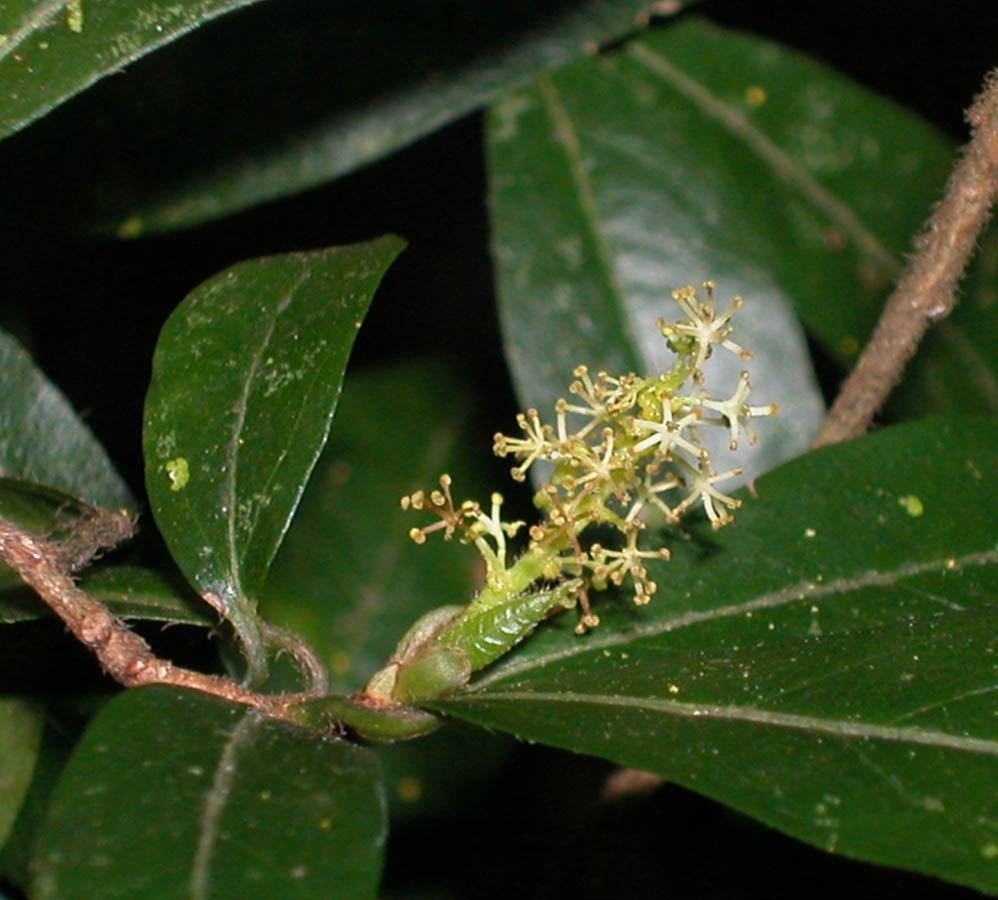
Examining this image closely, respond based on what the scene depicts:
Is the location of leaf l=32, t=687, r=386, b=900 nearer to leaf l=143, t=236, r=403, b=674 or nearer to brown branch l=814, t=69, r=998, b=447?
leaf l=143, t=236, r=403, b=674

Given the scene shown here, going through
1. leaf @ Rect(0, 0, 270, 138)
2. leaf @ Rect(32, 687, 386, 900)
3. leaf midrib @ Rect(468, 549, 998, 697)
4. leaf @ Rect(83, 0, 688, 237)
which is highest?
leaf @ Rect(0, 0, 270, 138)

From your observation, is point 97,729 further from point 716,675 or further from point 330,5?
point 330,5

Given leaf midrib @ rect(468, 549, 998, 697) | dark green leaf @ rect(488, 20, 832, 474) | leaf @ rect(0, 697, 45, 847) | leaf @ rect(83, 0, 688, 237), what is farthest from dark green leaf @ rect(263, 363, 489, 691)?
leaf midrib @ rect(468, 549, 998, 697)

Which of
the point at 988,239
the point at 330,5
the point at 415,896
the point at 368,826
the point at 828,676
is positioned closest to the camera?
the point at 368,826

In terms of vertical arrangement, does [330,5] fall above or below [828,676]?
above

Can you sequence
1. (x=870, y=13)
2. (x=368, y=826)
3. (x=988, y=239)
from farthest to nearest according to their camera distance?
1. (x=870, y=13)
2. (x=988, y=239)
3. (x=368, y=826)

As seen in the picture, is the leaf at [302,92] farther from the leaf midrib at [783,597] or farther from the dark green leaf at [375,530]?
the leaf midrib at [783,597]

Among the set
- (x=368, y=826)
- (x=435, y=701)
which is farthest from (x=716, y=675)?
(x=368, y=826)
